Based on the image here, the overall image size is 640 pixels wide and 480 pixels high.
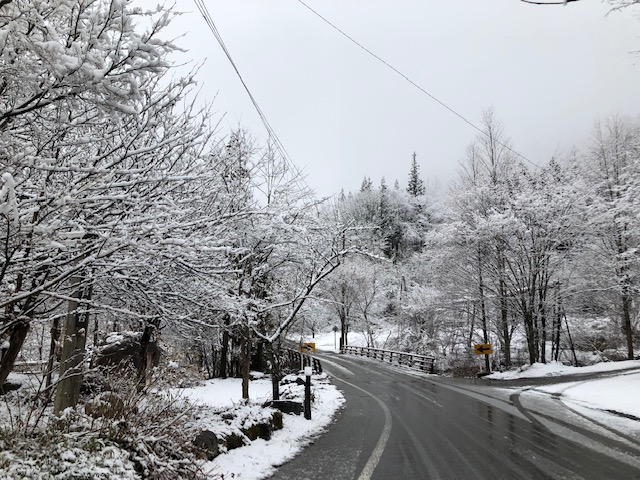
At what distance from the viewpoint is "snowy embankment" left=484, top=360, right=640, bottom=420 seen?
36.2 feet

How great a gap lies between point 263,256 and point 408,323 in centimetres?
2777

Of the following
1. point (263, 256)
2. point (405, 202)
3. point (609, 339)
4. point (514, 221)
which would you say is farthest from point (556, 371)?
point (405, 202)

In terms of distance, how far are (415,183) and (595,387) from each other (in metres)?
58.5

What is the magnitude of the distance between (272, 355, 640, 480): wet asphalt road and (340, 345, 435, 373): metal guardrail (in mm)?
12491

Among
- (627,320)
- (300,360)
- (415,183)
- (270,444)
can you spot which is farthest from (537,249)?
(415,183)

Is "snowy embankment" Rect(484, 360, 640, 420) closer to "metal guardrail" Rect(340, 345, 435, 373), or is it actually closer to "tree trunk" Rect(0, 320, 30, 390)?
"metal guardrail" Rect(340, 345, 435, 373)

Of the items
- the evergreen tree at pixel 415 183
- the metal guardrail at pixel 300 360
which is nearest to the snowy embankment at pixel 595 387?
the metal guardrail at pixel 300 360

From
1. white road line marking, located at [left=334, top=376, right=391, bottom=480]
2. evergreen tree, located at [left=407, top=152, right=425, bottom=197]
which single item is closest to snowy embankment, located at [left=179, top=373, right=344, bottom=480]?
white road line marking, located at [left=334, top=376, right=391, bottom=480]

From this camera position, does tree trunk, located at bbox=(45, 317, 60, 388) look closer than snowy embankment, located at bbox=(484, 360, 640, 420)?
Yes

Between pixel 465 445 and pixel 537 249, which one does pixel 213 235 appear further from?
pixel 537 249

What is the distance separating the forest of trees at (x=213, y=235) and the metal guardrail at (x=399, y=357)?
10.5ft

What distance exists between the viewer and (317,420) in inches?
388

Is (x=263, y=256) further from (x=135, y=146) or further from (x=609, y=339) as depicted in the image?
(x=609, y=339)

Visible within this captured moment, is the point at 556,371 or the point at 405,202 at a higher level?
the point at 405,202
